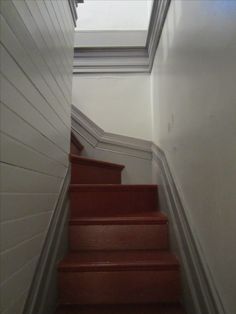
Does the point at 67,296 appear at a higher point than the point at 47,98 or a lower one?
lower

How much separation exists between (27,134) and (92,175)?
140cm

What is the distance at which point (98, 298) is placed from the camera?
4.51ft

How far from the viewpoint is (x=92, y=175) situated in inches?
92.7

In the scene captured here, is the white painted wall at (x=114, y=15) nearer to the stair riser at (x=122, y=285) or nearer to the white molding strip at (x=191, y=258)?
the white molding strip at (x=191, y=258)

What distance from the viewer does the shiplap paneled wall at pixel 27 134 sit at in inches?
31.7

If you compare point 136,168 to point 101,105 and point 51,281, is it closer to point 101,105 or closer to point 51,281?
point 101,105

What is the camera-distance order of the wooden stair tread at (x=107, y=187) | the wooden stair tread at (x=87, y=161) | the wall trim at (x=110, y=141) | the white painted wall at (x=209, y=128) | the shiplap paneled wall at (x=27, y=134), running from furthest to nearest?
the wall trim at (x=110, y=141), the wooden stair tread at (x=87, y=161), the wooden stair tread at (x=107, y=187), the white painted wall at (x=209, y=128), the shiplap paneled wall at (x=27, y=134)

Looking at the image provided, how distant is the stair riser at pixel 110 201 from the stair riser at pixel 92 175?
1.21 ft

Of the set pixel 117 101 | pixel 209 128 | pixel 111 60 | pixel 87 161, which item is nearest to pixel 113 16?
pixel 111 60

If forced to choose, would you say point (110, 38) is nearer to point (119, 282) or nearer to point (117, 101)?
point (117, 101)

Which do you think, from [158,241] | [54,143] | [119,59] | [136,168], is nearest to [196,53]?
[54,143]

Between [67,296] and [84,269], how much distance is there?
173 mm

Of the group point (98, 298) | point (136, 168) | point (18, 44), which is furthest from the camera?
point (136, 168)

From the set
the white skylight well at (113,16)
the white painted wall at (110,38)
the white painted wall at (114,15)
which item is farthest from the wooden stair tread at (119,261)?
the white painted wall at (114,15)
